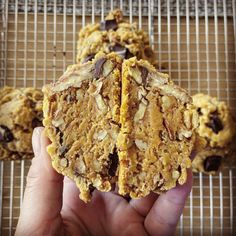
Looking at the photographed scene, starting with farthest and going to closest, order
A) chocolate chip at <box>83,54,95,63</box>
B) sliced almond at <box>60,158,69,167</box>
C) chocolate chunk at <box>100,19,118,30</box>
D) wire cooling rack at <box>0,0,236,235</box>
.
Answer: wire cooling rack at <box>0,0,236,235</box>, chocolate chunk at <box>100,19,118,30</box>, chocolate chip at <box>83,54,95,63</box>, sliced almond at <box>60,158,69,167</box>

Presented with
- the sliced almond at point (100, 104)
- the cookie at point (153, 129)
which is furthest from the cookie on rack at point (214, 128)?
the sliced almond at point (100, 104)

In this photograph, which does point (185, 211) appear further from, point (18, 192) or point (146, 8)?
point (146, 8)

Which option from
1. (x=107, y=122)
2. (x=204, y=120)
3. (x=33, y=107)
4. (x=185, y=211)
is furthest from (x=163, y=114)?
(x=185, y=211)

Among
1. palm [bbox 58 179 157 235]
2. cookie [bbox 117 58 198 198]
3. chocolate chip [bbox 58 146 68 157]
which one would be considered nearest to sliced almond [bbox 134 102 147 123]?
cookie [bbox 117 58 198 198]

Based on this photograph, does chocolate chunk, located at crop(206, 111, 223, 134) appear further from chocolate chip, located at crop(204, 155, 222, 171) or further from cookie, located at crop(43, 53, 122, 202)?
cookie, located at crop(43, 53, 122, 202)

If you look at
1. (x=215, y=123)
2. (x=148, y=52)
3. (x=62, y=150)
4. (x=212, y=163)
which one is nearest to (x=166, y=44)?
(x=148, y=52)

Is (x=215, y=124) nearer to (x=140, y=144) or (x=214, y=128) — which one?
(x=214, y=128)
